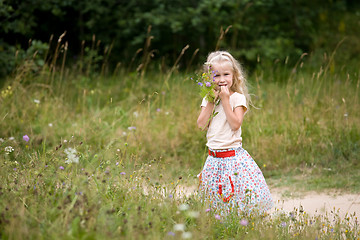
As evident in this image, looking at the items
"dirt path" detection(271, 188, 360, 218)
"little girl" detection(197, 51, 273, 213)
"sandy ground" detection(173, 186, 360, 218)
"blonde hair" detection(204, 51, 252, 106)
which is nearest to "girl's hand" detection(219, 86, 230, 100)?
"little girl" detection(197, 51, 273, 213)

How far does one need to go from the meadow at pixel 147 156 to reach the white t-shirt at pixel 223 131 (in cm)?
40

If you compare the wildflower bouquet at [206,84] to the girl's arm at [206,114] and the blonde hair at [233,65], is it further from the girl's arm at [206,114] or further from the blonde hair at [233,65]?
the blonde hair at [233,65]

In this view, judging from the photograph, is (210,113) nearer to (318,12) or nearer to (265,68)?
(265,68)

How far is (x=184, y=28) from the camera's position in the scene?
29.4ft

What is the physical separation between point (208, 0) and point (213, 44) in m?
1.83

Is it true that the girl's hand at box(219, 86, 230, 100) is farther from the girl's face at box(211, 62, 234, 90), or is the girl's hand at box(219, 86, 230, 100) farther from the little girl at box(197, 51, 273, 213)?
the girl's face at box(211, 62, 234, 90)

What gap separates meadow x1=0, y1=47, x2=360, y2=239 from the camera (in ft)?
7.97

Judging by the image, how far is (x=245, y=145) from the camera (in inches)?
206

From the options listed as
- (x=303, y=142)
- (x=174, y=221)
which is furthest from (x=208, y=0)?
(x=174, y=221)

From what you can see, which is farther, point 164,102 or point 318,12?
point 318,12

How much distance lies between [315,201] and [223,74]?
1601 millimetres

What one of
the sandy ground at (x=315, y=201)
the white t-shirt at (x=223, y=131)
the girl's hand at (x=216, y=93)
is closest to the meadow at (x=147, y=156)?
the sandy ground at (x=315, y=201)

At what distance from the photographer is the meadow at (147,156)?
7.97 ft

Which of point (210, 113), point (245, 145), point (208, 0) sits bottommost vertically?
point (245, 145)
